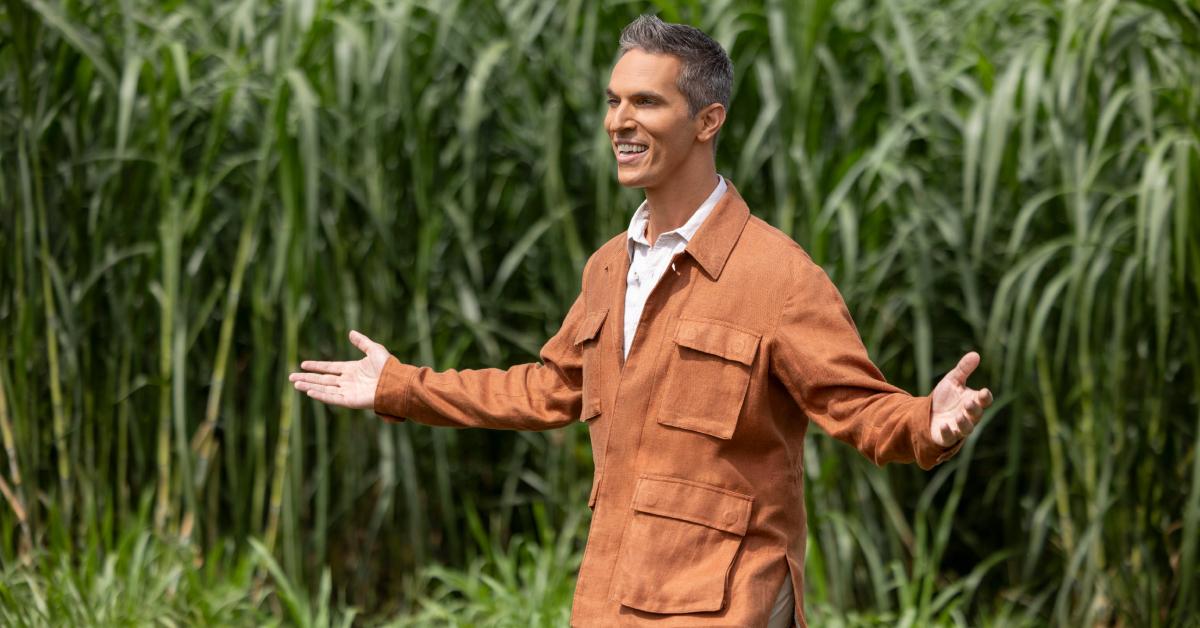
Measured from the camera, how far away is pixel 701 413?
6.13 feet

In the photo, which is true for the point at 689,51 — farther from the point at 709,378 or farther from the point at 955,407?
the point at 955,407

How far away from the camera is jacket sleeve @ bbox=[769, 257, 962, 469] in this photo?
5.85 ft

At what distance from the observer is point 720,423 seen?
186 centimetres

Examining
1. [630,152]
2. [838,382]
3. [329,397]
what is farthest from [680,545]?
[329,397]

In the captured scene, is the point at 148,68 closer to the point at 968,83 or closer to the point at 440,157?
the point at 440,157

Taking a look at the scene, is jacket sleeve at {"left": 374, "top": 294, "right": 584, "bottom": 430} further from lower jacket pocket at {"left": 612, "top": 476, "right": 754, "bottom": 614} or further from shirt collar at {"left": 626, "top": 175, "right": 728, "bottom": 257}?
lower jacket pocket at {"left": 612, "top": 476, "right": 754, "bottom": 614}

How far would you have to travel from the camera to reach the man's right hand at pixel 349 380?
2.14 m

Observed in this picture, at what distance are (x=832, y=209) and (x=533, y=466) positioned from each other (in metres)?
1.19

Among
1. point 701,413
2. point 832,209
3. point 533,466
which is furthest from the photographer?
point 533,466

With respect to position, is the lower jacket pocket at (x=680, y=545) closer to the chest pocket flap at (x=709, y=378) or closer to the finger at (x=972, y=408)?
the chest pocket flap at (x=709, y=378)

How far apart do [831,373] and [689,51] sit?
17.3 inches

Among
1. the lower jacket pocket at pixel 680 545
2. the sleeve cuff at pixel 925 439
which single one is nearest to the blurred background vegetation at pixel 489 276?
the lower jacket pocket at pixel 680 545

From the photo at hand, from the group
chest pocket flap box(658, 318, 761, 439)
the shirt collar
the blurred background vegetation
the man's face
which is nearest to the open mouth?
the man's face

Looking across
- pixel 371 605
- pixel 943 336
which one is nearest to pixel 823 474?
pixel 943 336
